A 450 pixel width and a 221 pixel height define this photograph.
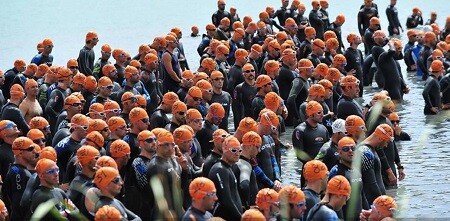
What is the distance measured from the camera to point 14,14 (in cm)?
6234

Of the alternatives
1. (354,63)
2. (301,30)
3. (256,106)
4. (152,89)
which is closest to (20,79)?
(152,89)

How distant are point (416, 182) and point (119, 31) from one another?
3090 cm

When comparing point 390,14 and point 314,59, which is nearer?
point 314,59

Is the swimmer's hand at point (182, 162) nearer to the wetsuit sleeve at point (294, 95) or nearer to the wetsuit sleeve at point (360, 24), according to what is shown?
the wetsuit sleeve at point (294, 95)

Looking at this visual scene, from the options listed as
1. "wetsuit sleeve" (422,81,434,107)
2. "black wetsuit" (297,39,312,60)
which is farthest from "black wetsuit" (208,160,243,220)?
"black wetsuit" (297,39,312,60)

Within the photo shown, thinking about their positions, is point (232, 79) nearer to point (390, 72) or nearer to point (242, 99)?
point (242, 99)

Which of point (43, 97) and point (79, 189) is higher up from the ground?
point (43, 97)

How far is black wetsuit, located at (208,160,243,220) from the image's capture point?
41.2ft

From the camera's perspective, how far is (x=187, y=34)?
4184 centimetres

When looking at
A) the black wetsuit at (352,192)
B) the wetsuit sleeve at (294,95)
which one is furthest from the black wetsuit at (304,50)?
the black wetsuit at (352,192)

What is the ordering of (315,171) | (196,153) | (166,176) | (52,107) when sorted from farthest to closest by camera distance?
(52,107)
(196,153)
(166,176)
(315,171)

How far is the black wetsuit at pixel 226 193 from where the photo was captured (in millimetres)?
12562

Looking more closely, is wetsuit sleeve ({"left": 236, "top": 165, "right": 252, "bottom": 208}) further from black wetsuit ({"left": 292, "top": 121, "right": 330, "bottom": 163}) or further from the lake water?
the lake water

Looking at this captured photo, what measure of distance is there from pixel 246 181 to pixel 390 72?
11.1 m
